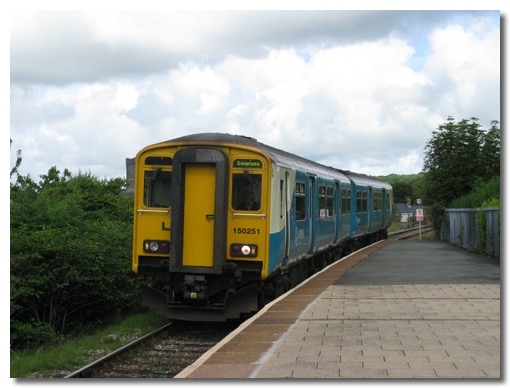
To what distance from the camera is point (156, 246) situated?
1211 centimetres

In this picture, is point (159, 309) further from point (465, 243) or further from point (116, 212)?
point (465, 243)

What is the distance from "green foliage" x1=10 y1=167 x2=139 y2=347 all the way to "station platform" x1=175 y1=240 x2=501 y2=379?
3715mm

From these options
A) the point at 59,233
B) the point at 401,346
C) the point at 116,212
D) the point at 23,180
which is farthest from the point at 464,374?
the point at 116,212

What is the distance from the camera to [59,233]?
15.1 meters

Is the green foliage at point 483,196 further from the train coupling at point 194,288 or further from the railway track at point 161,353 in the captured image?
the train coupling at point 194,288

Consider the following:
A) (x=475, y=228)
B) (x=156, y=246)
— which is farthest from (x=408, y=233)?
(x=156, y=246)

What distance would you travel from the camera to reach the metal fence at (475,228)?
72.6 ft

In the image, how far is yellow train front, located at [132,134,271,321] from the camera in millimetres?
11680

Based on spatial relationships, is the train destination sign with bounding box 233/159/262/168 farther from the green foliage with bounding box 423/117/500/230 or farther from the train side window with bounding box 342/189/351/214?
the green foliage with bounding box 423/117/500/230

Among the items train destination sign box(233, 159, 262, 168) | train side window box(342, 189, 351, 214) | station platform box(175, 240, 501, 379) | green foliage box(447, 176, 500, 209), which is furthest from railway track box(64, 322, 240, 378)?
green foliage box(447, 176, 500, 209)

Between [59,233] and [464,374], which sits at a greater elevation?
[59,233]

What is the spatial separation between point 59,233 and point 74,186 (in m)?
8.66

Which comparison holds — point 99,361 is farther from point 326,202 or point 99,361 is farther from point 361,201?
point 361,201

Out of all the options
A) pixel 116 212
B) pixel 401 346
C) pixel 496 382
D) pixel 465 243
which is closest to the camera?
pixel 496 382
